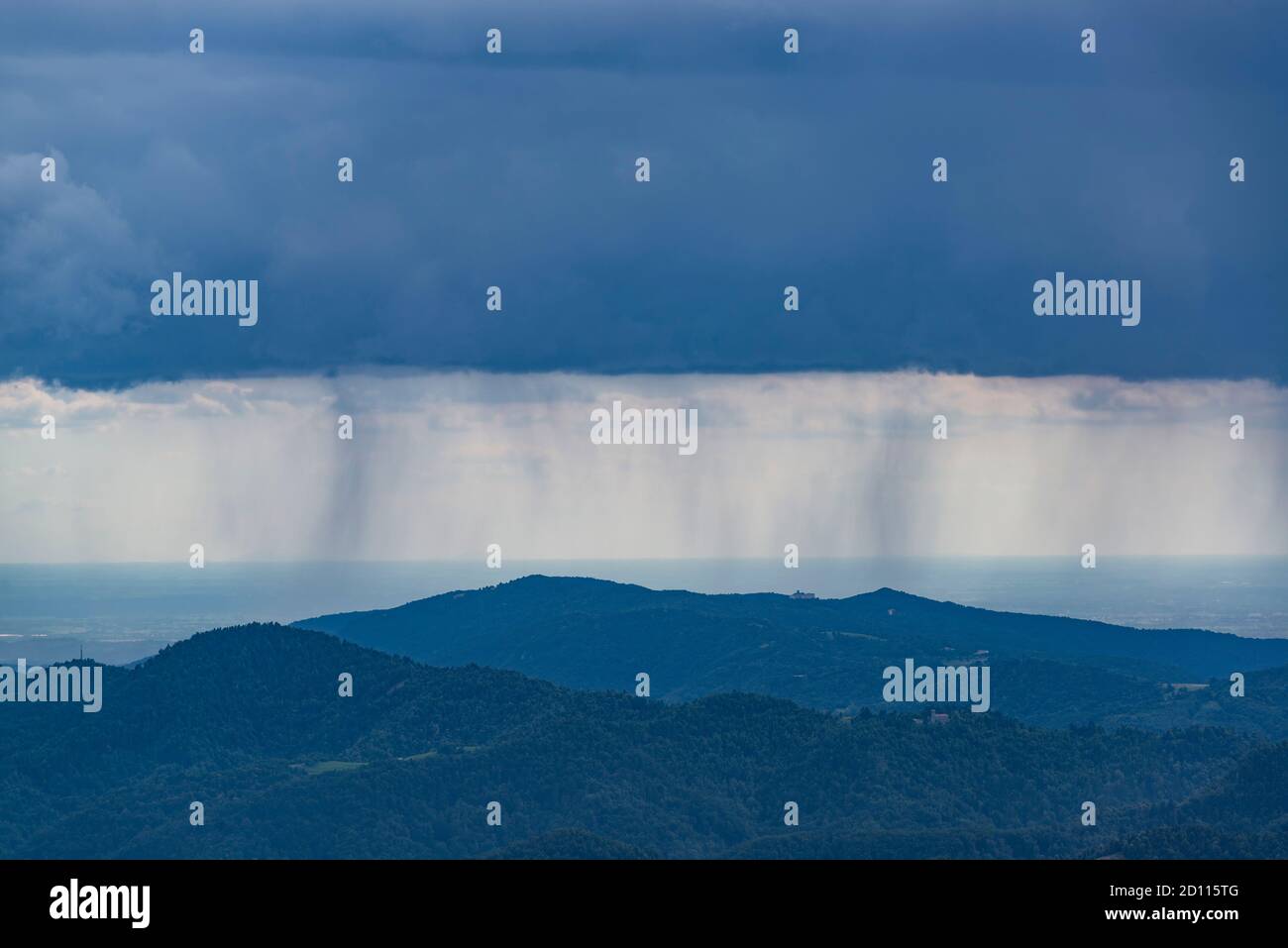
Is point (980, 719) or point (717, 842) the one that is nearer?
point (717, 842)

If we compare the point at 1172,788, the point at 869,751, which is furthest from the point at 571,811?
the point at 1172,788
